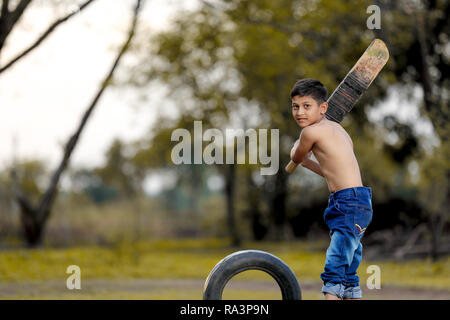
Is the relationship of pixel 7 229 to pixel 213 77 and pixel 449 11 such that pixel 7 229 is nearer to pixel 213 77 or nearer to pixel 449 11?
pixel 213 77

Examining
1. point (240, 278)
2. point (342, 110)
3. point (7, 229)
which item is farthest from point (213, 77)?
point (342, 110)

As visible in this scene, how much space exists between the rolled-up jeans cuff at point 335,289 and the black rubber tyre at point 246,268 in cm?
24

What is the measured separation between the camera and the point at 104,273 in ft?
41.5

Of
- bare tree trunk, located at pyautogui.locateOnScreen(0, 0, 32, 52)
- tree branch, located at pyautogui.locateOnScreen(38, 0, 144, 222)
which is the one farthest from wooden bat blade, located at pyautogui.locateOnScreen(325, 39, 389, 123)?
tree branch, located at pyautogui.locateOnScreen(38, 0, 144, 222)

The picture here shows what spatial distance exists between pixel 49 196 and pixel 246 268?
12017 millimetres

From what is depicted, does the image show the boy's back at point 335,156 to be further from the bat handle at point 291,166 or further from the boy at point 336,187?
the bat handle at point 291,166

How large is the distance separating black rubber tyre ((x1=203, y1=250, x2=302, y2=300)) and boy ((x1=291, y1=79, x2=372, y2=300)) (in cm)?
26

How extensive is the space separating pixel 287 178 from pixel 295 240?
143 inches

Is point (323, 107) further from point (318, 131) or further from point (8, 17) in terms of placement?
point (8, 17)

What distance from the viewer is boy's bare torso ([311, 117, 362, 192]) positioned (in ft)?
14.9

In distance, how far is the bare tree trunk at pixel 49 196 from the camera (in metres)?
14.7

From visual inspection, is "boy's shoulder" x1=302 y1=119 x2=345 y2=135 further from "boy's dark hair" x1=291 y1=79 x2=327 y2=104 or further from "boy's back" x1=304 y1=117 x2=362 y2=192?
"boy's dark hair" x1=291 y1=79 x2=327 y2=104

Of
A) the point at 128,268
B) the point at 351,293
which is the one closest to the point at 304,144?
the point at 351,293
